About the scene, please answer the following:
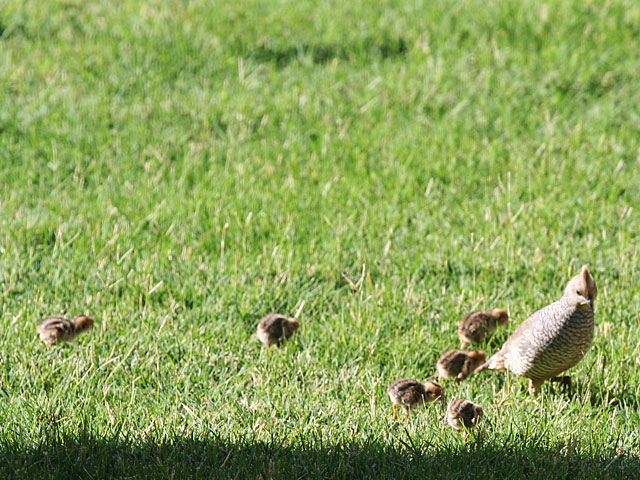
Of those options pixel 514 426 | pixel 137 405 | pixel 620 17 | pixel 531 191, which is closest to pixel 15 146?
pixel 137 405

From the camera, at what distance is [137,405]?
5176 mm

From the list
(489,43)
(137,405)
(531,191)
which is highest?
(489,43)

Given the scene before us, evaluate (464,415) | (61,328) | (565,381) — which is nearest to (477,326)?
(565,381)

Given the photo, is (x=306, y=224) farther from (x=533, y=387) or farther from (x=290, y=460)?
(x=290, y=460)

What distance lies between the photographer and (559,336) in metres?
5.11

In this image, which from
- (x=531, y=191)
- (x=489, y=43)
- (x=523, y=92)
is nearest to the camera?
(x=531, y=191)

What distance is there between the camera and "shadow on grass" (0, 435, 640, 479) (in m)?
4.55

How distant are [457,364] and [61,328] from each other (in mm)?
2413

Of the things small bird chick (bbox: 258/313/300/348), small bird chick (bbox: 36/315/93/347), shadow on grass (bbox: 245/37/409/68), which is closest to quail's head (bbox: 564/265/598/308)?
small bird chick (bbox: 258/313/300/348)

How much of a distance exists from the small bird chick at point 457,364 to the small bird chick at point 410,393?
0.74ft

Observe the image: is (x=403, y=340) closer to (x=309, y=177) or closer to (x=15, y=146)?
(x=309, y=177)

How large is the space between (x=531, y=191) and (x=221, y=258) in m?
2.63

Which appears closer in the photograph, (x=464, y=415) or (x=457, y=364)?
(x=464, y=415)

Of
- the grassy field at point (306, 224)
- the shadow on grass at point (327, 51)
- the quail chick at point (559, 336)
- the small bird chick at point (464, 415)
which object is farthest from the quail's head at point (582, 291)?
the shadow on grass at point (327, 51)
